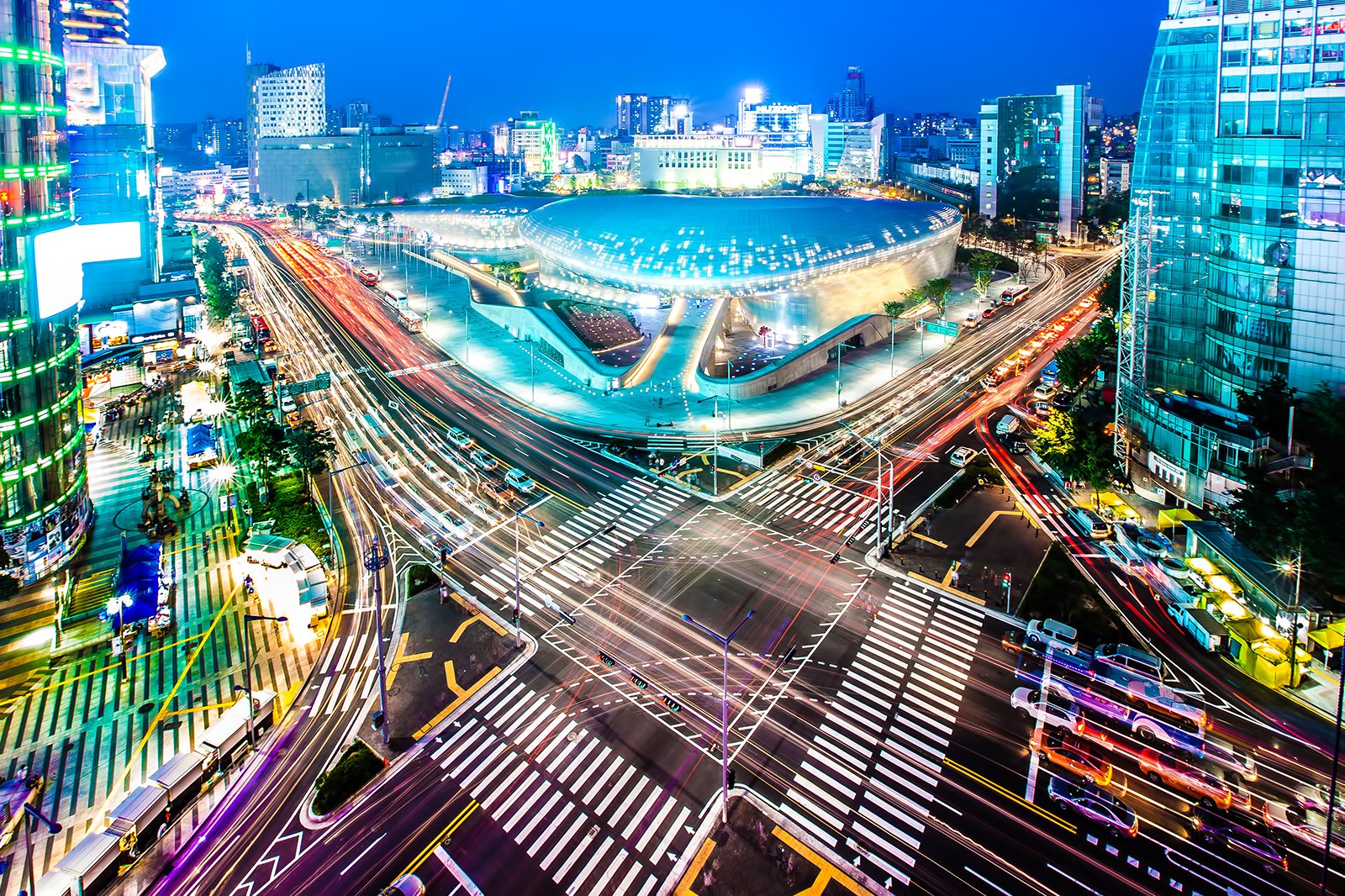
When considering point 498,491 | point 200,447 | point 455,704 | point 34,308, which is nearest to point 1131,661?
point 455,704

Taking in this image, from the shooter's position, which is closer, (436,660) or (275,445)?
(436,660)

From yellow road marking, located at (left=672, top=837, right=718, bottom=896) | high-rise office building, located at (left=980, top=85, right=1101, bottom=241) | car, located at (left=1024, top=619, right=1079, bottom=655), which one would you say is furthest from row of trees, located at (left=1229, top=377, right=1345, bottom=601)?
high-rise office building, located at (left=980, top=85, right=1101, bottom=241)

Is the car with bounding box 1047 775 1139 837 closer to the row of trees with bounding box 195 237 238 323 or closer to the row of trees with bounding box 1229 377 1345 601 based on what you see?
the row of trees with bounding box 1229 377 1345 601

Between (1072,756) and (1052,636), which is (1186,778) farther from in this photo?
(1052,636)

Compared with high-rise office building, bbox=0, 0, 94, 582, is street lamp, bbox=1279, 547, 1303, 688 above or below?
below

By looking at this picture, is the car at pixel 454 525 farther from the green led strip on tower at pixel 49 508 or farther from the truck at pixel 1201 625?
the truck at pixel 1201 625

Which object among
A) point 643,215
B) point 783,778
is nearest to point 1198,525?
point 783,778
